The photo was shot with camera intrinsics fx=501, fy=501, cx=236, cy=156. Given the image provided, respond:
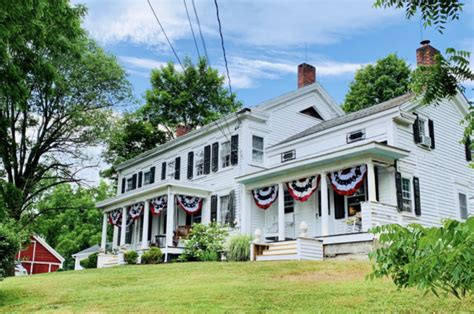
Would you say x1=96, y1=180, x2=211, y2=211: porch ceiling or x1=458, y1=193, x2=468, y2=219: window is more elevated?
x1=96, y1=180, x2=211, y2=211: porch ceiling

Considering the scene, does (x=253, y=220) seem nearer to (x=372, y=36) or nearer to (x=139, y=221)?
(x=139, y=221)

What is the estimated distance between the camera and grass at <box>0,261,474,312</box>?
8.32 m

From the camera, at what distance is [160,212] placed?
2438 centimetres

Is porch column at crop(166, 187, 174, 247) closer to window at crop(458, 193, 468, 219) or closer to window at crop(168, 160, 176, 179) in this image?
window at crop(168, 160, 176, 179)

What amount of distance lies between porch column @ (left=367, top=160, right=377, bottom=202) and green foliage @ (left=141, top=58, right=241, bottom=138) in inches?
965

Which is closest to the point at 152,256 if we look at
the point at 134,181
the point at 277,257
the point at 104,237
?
the point at 277,257

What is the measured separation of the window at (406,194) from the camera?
55.3ft

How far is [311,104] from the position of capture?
24.4 meters

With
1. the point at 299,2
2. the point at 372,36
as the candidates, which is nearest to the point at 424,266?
the point at 299,2

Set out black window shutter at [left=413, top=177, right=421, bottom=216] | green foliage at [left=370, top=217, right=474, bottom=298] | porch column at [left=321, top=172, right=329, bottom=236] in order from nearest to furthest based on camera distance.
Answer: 1. green foliage at [left=370, top=217, right=474, bottom=298]
2. porch column at [left=321, top=172, right=329, bottom=236]
3. black window shutter at [left=413, top=177, right=421, bottom=216]

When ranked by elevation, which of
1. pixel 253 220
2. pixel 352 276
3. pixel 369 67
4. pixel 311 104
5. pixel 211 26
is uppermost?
pixel 369 67

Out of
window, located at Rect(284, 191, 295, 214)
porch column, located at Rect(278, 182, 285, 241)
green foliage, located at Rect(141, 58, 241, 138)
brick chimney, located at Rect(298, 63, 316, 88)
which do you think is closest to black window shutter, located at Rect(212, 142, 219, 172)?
window, located at Rect(284, 191, 295, 214)

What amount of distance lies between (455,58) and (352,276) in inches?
315

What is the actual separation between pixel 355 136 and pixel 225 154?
643 cm
